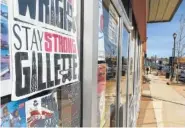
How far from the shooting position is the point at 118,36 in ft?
8.72

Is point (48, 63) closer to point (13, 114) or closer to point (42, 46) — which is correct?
point (42, 46)

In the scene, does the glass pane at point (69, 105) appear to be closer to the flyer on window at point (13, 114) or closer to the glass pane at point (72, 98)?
the glass pane at point (72, 98)

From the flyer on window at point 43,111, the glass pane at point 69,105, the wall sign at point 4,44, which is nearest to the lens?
the wall sign at point 4,44

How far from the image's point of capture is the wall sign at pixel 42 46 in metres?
0.75

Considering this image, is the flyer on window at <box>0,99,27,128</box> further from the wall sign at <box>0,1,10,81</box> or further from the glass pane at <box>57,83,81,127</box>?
the glass pane at <box>57,83,81,127</box>

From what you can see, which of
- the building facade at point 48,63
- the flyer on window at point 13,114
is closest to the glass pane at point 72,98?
the building facade at point 48,63

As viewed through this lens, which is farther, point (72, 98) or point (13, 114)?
point (72, 98)

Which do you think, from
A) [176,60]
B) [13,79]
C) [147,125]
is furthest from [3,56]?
[176,60]

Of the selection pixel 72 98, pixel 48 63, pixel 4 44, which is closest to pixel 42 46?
pixel 48 63

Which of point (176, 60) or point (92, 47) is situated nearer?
point (92, 47)

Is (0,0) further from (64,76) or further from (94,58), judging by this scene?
(94,58)

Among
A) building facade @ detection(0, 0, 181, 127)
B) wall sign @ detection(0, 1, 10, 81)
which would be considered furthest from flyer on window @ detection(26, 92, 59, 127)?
wall sign @ detection(0, 1, 10, 81)

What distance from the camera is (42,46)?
0.87 metres

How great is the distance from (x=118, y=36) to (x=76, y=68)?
154 centimetres
